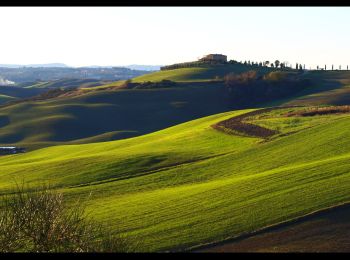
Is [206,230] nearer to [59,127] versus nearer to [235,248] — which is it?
[235,248]

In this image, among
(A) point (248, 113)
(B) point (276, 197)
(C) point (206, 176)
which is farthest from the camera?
(A) point (248, 113)

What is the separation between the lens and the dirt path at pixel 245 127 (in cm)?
6317

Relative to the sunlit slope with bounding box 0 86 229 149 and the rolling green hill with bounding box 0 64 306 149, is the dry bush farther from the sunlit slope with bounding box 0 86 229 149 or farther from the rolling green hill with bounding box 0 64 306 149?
the sunlit slope with bounding box 0 86 229 149

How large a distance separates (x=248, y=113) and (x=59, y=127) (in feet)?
152

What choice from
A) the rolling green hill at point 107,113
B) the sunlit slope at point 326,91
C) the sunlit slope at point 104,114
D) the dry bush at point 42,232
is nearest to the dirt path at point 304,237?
the dry bush at point 42,232

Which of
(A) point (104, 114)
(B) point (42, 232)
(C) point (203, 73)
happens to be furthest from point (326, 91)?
(B) point (42, 232)

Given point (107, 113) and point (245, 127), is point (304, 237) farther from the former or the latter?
point (107, 113)

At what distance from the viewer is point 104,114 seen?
417 feet

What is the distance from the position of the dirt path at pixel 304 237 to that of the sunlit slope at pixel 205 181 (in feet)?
2.89

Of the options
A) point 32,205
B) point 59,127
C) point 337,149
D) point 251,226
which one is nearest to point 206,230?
point 251,226

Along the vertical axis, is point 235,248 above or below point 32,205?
below

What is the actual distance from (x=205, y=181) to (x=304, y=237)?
18252 mm

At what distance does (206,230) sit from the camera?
31656mm

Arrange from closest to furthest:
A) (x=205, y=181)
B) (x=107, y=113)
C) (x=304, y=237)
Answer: (x=304, y=237) < (x=205, y=181) < (x=107, y=113)
